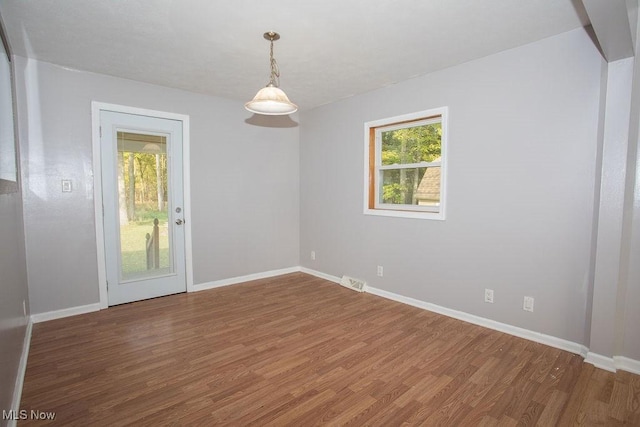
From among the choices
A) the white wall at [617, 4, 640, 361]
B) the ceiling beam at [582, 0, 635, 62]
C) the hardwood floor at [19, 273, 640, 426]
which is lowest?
the hardwood floor at [19, 273, 640, 426]

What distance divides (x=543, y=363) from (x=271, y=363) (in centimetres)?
207

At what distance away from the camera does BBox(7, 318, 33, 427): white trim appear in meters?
1.88

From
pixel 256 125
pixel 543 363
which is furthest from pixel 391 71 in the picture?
pixel 543 363

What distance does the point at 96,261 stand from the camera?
356cm

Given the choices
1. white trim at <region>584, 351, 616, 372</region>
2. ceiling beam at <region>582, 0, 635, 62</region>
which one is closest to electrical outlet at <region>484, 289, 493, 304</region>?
white trim at <region>584, 351, 616, 372</region>

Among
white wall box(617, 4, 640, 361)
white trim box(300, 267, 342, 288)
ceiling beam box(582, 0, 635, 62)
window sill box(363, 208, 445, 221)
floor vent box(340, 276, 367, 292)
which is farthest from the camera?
white trim box(300, 267, 342, 288)

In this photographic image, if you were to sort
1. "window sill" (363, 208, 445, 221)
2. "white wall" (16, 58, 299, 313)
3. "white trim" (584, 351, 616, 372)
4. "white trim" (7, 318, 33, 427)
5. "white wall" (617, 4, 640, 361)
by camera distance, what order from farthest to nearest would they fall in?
"window sill" (363, 208, 445, 221) → "white wall" (16, 58, 299, 313) → "white trim" (584, 351, 616, 372) → "white wall" (617, 4, 640, 361) → "white trim" (7, 318, 33, 427)

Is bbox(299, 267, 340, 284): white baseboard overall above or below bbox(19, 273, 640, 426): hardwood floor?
above

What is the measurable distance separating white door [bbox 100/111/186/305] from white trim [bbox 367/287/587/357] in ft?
9.13

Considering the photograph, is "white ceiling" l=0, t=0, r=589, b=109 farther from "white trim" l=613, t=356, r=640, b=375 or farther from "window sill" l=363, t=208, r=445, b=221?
"white trim" l=613, t=356, r=640, b=375

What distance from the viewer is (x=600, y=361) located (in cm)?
239

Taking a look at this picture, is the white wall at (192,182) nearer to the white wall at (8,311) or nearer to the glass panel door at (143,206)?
the glass panel door at (143,206)

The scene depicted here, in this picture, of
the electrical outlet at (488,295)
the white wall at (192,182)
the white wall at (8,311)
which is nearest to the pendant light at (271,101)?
the white wall at (192,182)

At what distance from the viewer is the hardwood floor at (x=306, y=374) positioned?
192 cm
